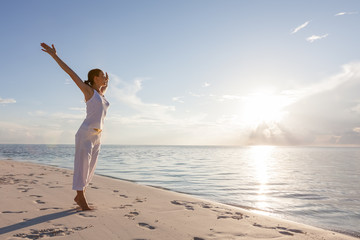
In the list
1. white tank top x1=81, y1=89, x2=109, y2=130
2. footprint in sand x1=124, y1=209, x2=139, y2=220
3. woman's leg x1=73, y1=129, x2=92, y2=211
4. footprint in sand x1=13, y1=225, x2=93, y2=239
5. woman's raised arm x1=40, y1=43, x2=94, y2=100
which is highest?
woman's raised arm x1=40, y1=43, x2=94, y2=100

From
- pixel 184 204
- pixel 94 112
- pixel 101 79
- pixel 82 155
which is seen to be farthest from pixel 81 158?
pixel 184 204

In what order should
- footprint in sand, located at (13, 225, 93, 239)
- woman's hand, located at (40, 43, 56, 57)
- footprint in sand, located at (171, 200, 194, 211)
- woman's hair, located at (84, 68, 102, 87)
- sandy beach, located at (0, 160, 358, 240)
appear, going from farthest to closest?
footprint in sand, located at (171, 200, 194, 211), woman's hair, located at (84, 68, 102, 87), woman's hand, located at (40, 43, 56, 57), sandy beach, located at (0, 160, 358, 240), footprint in sand, located at (13, 225, 93, 239)

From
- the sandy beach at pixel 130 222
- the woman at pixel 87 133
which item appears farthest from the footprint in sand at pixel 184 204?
the woman at pixel 87 133

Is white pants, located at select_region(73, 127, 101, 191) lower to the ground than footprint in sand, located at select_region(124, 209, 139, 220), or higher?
higher

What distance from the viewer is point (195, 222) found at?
436 cm

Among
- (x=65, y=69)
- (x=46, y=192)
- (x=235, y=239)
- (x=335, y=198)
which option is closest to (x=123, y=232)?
(x=235, y=239)

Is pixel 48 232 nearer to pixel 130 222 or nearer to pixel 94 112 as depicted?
pixel 130 222

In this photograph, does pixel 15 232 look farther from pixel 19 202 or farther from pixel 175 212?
pixel 175 212

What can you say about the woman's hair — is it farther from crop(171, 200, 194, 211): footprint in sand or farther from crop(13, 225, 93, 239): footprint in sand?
crop(171, 200, 194, 211): footprint in sand

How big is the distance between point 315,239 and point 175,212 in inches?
96.5

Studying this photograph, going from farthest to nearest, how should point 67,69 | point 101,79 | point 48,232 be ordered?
1. point 101,79
2. point 67,69
3. point 48,232

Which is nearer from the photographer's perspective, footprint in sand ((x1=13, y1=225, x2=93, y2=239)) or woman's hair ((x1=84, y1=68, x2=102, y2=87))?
footprint in sand ((x1=13, y1=225, x2=93, y2=239))

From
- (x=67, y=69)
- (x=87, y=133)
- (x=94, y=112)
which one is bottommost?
(x=87, y=133)

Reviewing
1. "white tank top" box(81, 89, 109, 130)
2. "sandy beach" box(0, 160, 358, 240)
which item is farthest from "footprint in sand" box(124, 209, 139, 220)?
"white tank top" box(81, 89, 109, 130)
